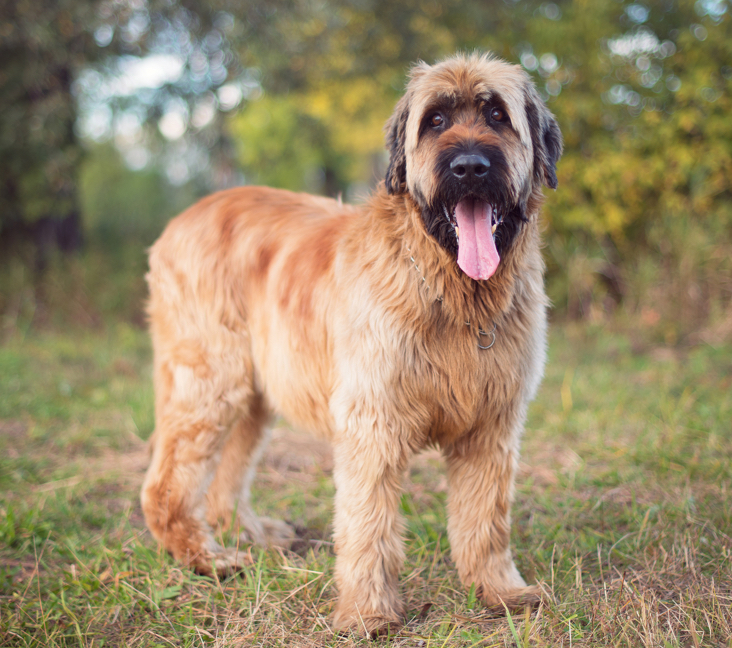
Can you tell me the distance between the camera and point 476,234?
2.38 metres

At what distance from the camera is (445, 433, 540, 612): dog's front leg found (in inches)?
105

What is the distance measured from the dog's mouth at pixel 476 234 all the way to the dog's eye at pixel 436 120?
36 cm

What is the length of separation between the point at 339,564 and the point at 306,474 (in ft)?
5.60

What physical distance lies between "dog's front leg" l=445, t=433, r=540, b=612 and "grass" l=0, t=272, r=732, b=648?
111 millimetres

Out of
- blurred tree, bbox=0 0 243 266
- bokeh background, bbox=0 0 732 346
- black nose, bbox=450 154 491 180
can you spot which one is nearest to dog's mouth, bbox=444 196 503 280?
black nose, bbox=450 154 491 180

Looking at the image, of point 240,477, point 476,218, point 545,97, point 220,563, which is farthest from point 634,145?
point 220,563

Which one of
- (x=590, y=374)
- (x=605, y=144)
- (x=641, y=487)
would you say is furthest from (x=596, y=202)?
(x=641, y=487)

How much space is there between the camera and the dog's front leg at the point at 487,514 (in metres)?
2.67

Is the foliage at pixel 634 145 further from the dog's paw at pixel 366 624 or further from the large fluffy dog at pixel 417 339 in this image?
the dog's paw at pixel 366 624

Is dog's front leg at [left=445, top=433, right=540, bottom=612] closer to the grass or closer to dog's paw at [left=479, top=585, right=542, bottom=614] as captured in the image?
dog's paw at [left=479, top=585, right=542, bottom=614]

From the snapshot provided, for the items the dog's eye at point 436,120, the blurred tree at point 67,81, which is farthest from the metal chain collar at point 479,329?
the blurred tree at point 67,81

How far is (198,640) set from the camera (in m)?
2.41

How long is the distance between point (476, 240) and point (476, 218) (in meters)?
0.09

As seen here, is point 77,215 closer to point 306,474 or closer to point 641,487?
point 306,474
